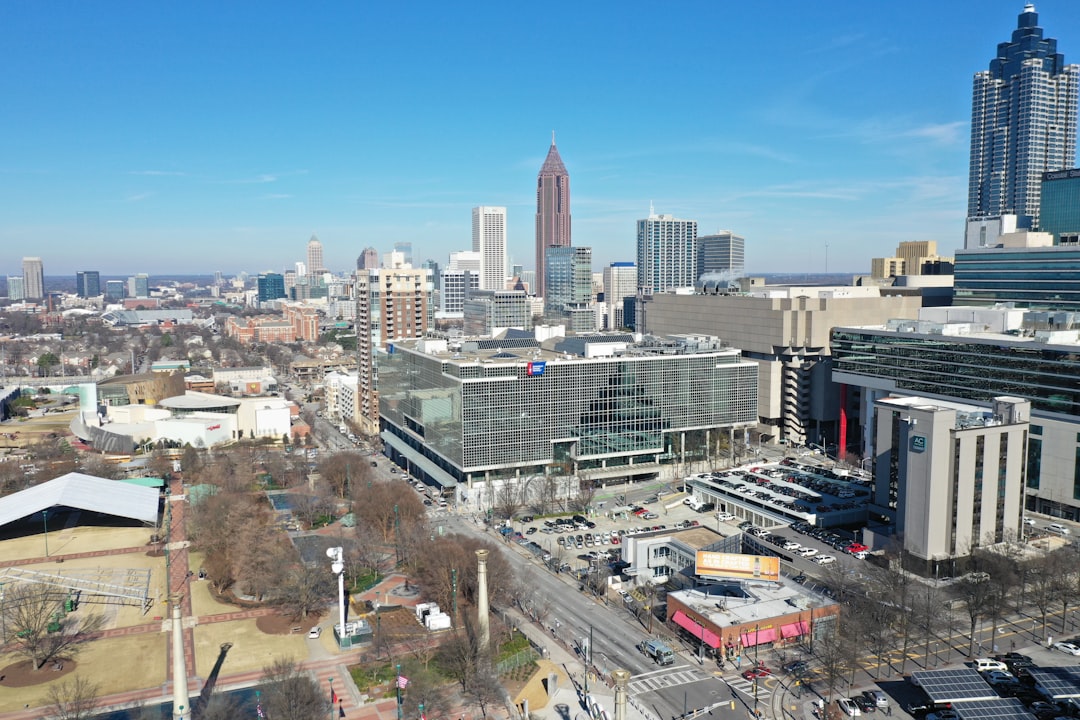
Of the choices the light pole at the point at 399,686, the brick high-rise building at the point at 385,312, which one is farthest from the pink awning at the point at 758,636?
the brick high-rise building at the point at 385,312

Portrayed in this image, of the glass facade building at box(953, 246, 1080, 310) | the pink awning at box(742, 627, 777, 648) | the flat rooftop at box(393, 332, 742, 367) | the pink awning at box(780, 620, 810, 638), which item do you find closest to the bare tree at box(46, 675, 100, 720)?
the pink awning at box(742, 627, 777, 648)

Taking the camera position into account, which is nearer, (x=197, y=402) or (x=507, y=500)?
(x=507, y=500)

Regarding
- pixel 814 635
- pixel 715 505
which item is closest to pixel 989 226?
pixel 715 505

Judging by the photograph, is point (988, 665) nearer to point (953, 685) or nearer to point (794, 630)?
point (953, 685)

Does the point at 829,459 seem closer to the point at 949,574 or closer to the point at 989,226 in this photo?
the point at 949,574

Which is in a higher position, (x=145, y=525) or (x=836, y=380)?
(x=836, y=380)

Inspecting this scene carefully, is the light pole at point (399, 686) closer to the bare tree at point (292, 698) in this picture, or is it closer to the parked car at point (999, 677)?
the bare tree at point (292, 698)

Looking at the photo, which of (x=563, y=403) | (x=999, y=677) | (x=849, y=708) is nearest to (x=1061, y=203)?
(x=563, y=403)
